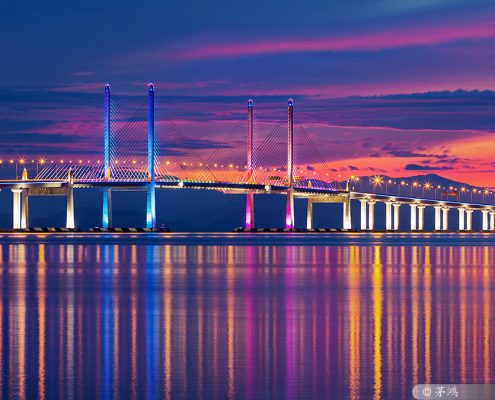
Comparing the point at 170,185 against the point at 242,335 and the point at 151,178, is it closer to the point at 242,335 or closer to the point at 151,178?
the point at 151,178

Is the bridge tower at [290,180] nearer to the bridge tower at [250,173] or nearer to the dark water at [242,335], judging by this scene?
the bridge tower at [250,173]

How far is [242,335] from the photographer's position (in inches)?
651

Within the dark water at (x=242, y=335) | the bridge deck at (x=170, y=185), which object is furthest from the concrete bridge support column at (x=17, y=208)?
the dark water at (x=242, y=335)

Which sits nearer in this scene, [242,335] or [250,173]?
[242,335]

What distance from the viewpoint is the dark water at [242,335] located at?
12.3 m

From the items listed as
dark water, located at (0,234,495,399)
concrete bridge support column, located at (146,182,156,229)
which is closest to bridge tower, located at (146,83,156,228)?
concrete bridge support column, located at (146,182,156,229)

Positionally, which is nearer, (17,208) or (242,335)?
(242,335)

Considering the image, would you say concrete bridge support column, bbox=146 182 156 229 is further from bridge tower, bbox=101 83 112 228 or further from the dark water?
the dark water

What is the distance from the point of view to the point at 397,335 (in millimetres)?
16578

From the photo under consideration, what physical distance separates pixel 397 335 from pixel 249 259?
28314 mm

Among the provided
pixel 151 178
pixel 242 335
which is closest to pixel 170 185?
pixel 151 178

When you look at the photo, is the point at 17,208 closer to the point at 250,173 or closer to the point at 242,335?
the point at 250,173

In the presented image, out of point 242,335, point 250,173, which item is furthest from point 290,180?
point 242,335

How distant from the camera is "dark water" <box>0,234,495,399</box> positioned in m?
12.3
